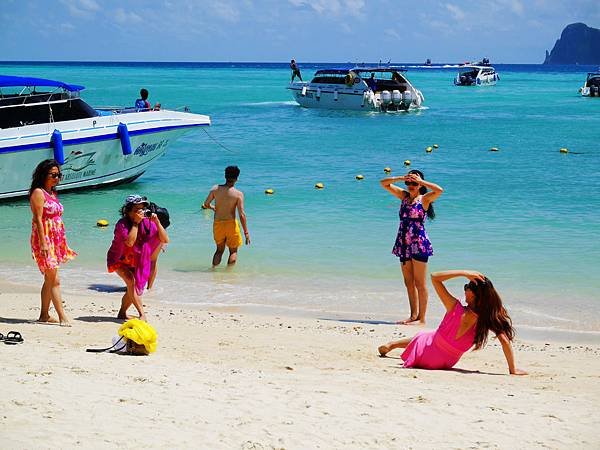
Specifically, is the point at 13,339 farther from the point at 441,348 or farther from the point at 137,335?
the point at 441,348

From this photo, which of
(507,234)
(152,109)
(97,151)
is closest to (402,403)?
(507,234)

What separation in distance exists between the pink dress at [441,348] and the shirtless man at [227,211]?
4295 millimetres

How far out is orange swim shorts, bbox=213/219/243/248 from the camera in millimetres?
11680

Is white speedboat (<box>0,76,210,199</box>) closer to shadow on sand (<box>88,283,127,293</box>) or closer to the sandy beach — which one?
shadow on sand (<box>88,283,127,293</box>)

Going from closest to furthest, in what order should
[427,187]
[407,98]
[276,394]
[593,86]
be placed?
[276,394] < [427,187] < [407,98] < [593,86]

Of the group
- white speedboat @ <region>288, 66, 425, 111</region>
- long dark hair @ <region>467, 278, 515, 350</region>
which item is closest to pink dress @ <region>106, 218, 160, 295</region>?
long dark hair @ <region>467, 278, 515, 350</region>

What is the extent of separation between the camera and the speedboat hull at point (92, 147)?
1702 cm

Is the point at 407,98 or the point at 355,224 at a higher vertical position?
the point at 407,98

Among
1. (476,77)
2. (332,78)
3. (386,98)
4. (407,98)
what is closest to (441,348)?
(386,98)

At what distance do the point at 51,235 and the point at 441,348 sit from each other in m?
3.43

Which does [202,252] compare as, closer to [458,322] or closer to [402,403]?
[458,322]

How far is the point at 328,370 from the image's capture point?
7.21m

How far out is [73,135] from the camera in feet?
57.8

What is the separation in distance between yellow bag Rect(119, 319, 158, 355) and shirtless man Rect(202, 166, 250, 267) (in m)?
4.07
